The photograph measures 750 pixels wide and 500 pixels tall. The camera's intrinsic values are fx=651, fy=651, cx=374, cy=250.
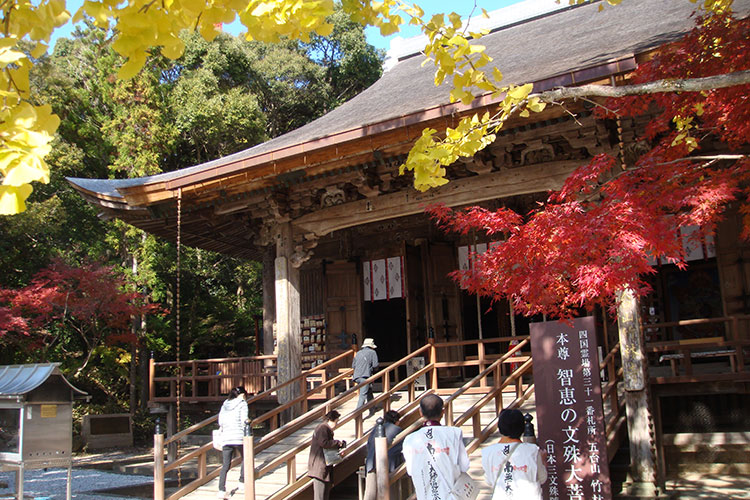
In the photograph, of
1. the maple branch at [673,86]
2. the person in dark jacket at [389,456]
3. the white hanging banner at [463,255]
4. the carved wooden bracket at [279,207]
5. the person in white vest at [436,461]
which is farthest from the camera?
the white hanging banner at [463,255]

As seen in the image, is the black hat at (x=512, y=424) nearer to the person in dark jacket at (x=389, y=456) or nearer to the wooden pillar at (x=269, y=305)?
the person in dark jacket at (x=389, y=456)

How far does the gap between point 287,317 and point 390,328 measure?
611 cm

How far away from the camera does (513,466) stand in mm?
4352

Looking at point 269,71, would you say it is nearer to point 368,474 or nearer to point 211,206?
point 211,206

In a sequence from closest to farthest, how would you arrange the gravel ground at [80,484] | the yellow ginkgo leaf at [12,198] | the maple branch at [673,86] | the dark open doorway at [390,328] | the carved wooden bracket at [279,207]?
the yellow ginkgo leaf at [12,198] < the maple branch at [673,86] < the carved wooden bracket at [279,207] < the gravel ground at [80,484] < the dark open doorway at [390,328]

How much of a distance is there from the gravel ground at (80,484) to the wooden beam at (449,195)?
18.5 ft

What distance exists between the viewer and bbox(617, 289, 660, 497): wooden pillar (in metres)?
7.42

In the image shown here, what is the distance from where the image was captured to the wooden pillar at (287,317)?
424 inches

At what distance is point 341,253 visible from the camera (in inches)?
551

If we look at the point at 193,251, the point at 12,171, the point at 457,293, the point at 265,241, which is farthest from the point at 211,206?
the point at 193,251

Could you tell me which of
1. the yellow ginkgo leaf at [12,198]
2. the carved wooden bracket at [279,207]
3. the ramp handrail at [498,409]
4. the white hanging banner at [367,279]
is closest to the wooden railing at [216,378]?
the white hanging banner at [367,279]

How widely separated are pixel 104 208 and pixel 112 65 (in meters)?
13.3

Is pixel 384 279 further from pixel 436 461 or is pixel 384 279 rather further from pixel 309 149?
pixel 436 461

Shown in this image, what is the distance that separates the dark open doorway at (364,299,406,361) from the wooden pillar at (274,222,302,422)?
546 centimetres
